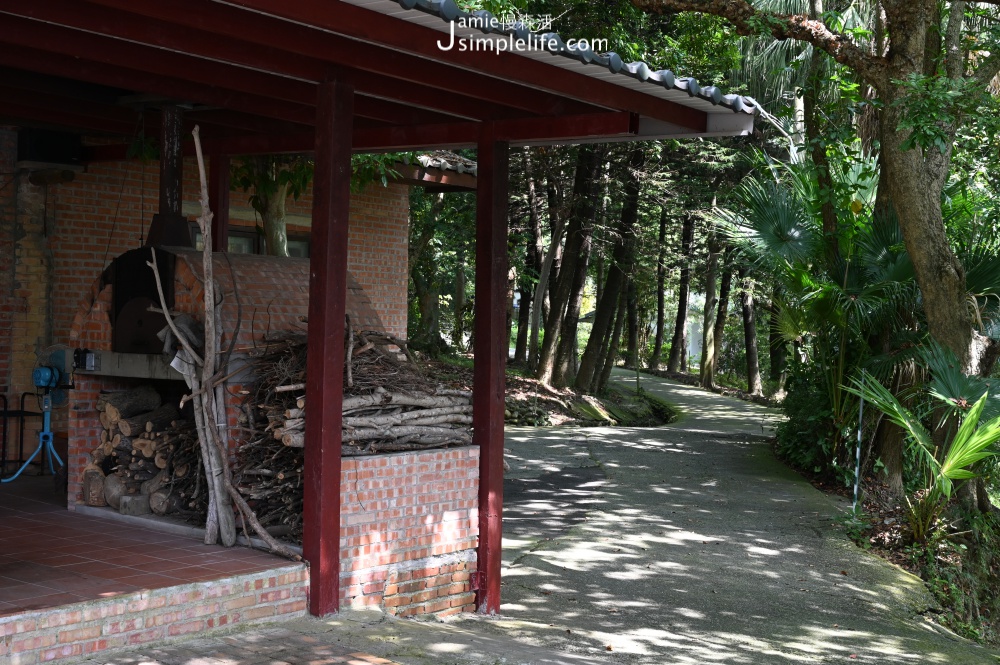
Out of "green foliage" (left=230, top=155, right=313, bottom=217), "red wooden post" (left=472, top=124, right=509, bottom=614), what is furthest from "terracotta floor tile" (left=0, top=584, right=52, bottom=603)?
"green foliage" (left=230, top=155, right=313, bottom=217)

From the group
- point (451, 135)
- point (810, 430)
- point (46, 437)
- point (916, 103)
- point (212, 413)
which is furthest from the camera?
point (810, 430)

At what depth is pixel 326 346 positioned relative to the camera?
5406mm

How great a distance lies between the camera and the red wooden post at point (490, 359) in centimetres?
658

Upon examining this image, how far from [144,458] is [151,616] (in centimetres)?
235

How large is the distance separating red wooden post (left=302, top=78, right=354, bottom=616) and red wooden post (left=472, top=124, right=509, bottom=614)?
1.32m

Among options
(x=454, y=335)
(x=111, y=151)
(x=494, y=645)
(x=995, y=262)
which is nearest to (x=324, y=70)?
(x=494, y=645)

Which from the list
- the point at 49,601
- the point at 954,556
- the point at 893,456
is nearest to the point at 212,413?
the point at 49,601

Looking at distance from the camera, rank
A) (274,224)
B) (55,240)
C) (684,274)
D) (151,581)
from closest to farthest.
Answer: (151,581)
(55,240)
(274,224)
(684,274)

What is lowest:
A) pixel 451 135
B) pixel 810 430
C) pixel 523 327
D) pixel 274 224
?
pixel 810 430

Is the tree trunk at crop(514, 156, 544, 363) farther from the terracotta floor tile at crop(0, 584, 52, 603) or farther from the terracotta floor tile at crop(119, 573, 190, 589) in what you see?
the terracotta floor tile at crop(0, 584, 52, 603)

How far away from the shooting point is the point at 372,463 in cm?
585

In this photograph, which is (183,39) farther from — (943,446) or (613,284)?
(613,284)

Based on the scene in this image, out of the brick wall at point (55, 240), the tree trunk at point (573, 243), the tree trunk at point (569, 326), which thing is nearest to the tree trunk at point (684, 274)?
the tree trunk at point (569, 326)

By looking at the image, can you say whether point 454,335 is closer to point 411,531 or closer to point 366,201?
point 366,201
